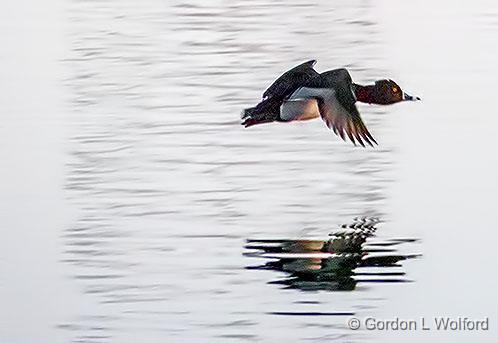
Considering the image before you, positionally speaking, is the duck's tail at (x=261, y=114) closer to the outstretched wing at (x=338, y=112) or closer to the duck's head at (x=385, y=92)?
the outstretched wing at (x=338, y=112)

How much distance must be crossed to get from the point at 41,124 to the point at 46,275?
0.30 metres

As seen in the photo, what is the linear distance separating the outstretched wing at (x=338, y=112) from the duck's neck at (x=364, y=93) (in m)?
0.01

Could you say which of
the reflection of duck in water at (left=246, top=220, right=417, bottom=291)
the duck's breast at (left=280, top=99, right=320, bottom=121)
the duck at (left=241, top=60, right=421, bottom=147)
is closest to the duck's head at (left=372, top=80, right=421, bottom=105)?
the duck at (left=241, top=60, right=421, bottom=147)

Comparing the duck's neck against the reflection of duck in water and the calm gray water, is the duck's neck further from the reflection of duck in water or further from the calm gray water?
the reflection of duck in water

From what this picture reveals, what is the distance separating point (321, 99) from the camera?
1.53m

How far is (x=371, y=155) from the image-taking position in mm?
1513

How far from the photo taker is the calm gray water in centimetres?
150

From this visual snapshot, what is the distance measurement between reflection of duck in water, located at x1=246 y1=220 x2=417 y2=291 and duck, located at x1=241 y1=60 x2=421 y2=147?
19 cm

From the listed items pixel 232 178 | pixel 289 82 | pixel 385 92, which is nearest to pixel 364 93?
pixel 385 92

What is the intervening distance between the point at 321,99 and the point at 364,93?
0.08 meters

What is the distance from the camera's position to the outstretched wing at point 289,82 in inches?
59.6

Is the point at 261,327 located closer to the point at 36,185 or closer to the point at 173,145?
the point at 173,145

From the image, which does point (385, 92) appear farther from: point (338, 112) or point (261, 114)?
point (261, 114)

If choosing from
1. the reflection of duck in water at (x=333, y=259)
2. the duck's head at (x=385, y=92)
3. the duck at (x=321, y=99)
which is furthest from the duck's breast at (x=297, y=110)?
the reflection of duck in water at (x=333, y=259)
